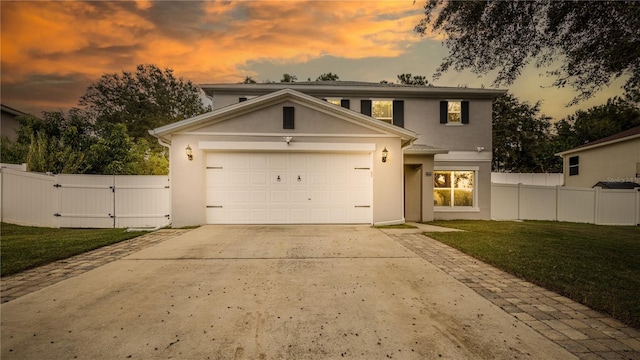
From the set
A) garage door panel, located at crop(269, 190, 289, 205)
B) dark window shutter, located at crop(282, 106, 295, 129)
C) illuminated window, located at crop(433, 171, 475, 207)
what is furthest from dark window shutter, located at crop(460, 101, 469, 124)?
garage door panel, located at crop(269, 190, 289, 205)

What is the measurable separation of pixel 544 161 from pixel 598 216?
2168 cm

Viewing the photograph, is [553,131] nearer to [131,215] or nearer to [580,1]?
[580,1]

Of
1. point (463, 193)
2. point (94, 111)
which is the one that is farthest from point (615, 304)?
point (94, 111)

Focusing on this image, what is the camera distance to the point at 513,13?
5.48 metres

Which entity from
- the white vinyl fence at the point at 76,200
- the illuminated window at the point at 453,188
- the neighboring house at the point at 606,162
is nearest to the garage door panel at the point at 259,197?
the white vinyl fence at the point at 76,200

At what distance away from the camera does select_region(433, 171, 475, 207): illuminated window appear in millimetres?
12664

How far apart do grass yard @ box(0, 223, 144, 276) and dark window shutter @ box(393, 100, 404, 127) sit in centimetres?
1088

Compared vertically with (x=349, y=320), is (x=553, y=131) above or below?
above

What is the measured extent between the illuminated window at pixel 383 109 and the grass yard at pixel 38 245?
10321mm

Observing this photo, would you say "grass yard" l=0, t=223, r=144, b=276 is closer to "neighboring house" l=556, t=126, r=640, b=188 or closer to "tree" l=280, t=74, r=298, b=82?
"tree" l=280, t=74, r=298, b=82

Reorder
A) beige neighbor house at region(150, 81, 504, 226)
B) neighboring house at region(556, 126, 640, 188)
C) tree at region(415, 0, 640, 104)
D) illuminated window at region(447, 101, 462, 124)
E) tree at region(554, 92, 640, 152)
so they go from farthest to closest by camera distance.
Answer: tree at region(554, 92, 640, 152)
neighboring house at region(556, 126, 640, 188)
illuminated window at region(447, 101, 462, 124)
beige neighbor house at region(150, 81, 504, 226)
tree at region(415, 0, 640, 104)

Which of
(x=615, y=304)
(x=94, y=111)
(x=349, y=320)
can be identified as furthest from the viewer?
(x=94, y=111)

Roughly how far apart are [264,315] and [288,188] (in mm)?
6463

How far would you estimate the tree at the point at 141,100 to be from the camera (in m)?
29.5
